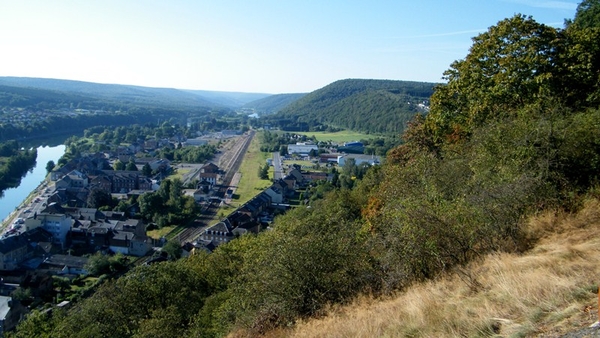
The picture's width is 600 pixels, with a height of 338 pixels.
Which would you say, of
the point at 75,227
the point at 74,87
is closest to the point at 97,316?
the point at 75,227

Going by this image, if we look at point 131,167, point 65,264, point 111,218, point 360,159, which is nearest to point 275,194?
point 111,218

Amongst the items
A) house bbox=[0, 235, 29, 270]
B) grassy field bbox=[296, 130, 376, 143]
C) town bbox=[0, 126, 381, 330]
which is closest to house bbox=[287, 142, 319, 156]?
town bbox=[0, 126, 381, 330]

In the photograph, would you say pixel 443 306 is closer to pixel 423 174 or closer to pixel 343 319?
pixel 343 319

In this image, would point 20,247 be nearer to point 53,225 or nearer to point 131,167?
point 53,225

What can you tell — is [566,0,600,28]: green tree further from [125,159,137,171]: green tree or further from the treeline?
the treeline

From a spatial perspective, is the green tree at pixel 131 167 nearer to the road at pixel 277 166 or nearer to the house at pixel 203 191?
the house at pixel 203 191

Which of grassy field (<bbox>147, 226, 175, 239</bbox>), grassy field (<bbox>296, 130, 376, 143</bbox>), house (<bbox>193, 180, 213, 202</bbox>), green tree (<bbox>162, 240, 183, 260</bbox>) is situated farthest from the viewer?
grassy field (<bbox>296, 130, 376, 143</bbox>)

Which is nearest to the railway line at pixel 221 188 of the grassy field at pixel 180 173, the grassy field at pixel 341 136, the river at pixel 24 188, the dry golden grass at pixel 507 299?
the grassy field at pixel 180 173
